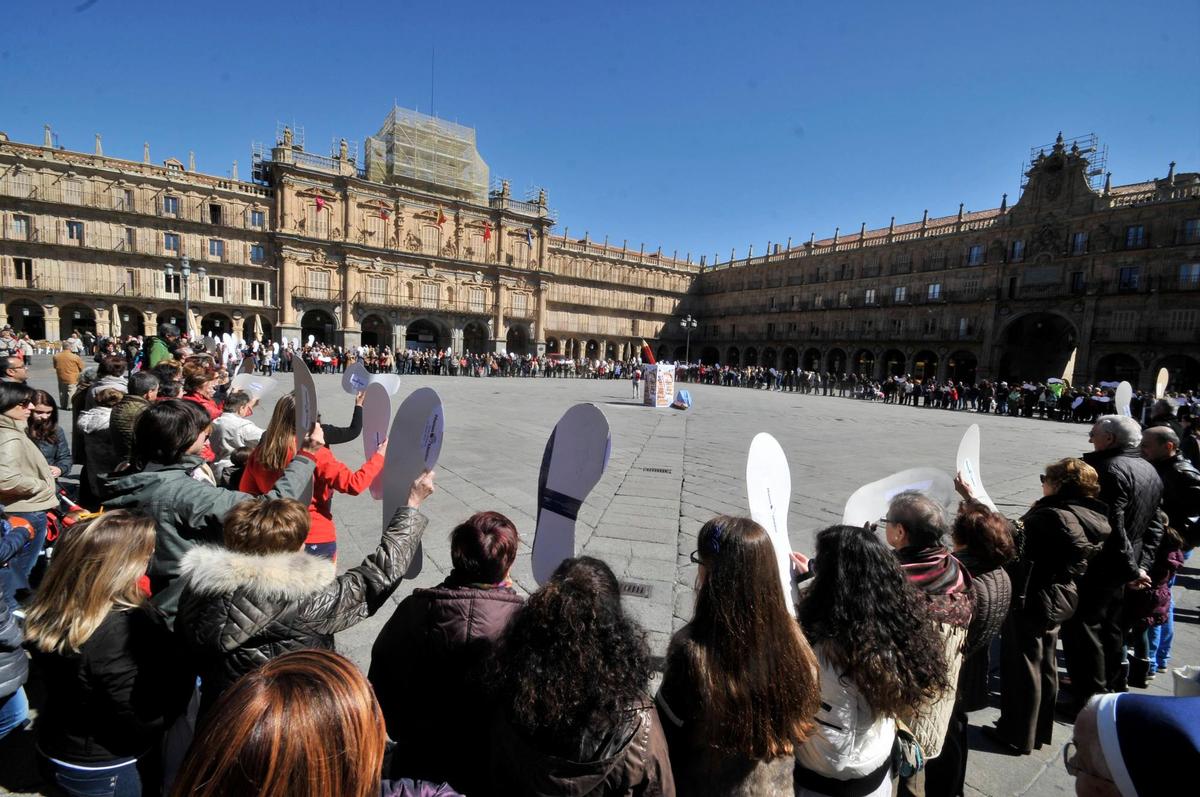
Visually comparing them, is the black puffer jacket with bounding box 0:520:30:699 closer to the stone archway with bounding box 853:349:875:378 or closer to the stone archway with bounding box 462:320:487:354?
the stone archway with bounding box 462:320:487:354

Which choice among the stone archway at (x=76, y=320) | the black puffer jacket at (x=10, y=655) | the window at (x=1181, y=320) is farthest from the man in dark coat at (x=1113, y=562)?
the stone archway at (x=76, y=320)

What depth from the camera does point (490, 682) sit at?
1.13 m

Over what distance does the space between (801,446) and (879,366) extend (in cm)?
2951

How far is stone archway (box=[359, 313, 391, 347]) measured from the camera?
32.3m

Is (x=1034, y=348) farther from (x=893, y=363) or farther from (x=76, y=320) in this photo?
(x=76, y=320)

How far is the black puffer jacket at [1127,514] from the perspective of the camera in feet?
7.91

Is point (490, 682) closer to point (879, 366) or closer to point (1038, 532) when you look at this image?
point (1038, 532)

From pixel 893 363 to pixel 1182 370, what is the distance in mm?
12651

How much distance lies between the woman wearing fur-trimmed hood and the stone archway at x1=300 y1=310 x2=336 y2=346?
32.3 meters

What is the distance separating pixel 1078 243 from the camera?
27531 mm

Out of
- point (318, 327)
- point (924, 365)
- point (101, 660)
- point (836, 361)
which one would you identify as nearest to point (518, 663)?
point (101, 660)

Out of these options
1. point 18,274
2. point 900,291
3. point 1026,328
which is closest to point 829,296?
point 900,291

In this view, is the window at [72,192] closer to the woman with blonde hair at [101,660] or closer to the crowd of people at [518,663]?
the crowd of people at [518,663]

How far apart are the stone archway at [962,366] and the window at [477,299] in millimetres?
27590
